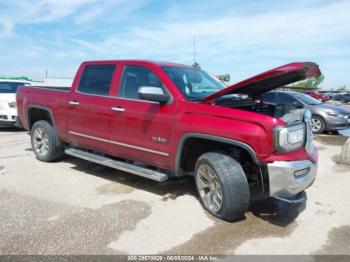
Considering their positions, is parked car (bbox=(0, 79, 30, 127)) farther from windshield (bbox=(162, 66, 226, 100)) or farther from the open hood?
the open hood

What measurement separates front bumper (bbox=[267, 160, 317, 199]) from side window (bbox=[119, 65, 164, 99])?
1.97 meters

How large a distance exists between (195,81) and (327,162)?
358cm

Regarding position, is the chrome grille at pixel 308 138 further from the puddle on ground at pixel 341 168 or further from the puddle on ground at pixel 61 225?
the puddle on ground at pixel 341 168

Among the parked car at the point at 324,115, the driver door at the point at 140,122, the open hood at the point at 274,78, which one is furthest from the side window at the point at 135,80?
the parked car at the point at 324,115

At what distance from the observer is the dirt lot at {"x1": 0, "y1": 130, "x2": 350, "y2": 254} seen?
11.6 ft

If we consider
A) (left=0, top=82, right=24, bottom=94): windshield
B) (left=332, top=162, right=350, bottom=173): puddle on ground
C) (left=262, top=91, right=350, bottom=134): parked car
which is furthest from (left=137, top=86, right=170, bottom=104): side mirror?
(left=0, top=82, right=24, bottom=94): windshield

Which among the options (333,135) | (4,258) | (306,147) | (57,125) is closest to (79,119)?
(57,125)

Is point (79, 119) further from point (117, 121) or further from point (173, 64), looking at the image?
point (173, 64)

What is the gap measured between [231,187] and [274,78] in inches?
52.5

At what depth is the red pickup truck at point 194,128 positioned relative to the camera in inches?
148

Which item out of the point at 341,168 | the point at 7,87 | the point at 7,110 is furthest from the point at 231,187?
the point at 7,87

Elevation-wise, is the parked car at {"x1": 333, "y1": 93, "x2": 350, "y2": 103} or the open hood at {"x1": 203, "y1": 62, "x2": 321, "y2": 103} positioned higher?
the open hood at {"x1": 203, "y1": 62, "x2": 321, "y2": 103}

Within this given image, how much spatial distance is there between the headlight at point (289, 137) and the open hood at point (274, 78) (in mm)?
578

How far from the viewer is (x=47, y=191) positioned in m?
5.16
